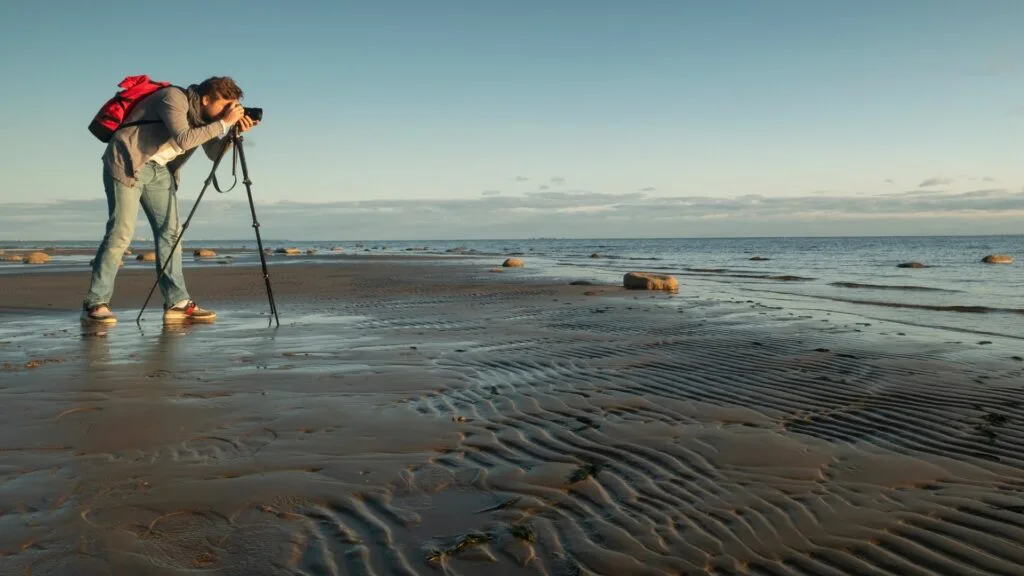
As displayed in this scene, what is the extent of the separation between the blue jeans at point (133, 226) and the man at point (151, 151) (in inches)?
0.4

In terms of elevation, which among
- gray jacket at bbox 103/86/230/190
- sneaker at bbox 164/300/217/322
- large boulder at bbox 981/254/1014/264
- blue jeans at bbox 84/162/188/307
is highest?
gray jacket at bbox 103/86/230/190

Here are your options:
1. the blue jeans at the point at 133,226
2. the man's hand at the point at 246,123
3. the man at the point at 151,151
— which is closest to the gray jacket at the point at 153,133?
the man at the point at 151,151

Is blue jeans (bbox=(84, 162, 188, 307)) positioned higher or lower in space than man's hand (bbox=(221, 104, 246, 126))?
lower

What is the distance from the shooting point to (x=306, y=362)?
5977 mm

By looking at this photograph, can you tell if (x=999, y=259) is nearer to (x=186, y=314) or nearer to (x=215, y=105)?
(x=215, y=105)

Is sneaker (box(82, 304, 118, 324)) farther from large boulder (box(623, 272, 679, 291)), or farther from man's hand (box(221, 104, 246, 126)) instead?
large boulder (box(623, 272, 679, 291))

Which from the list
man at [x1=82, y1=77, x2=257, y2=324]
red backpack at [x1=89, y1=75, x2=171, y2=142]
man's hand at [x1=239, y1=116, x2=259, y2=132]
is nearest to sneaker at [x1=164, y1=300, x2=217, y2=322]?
man at [x1=82, y1=77, x2=257, y2=324]

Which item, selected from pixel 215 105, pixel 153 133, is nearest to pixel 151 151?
pixel 153 133

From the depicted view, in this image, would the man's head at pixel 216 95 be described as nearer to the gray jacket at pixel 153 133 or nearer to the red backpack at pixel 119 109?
the gray jacket at pixel 153 133

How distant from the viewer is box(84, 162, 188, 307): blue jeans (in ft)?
25.8

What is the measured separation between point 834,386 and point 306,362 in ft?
14.5

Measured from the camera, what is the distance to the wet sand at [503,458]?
Answer: 97.0 inches

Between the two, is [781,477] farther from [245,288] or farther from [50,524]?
[245,288]

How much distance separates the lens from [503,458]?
349 centimetres
